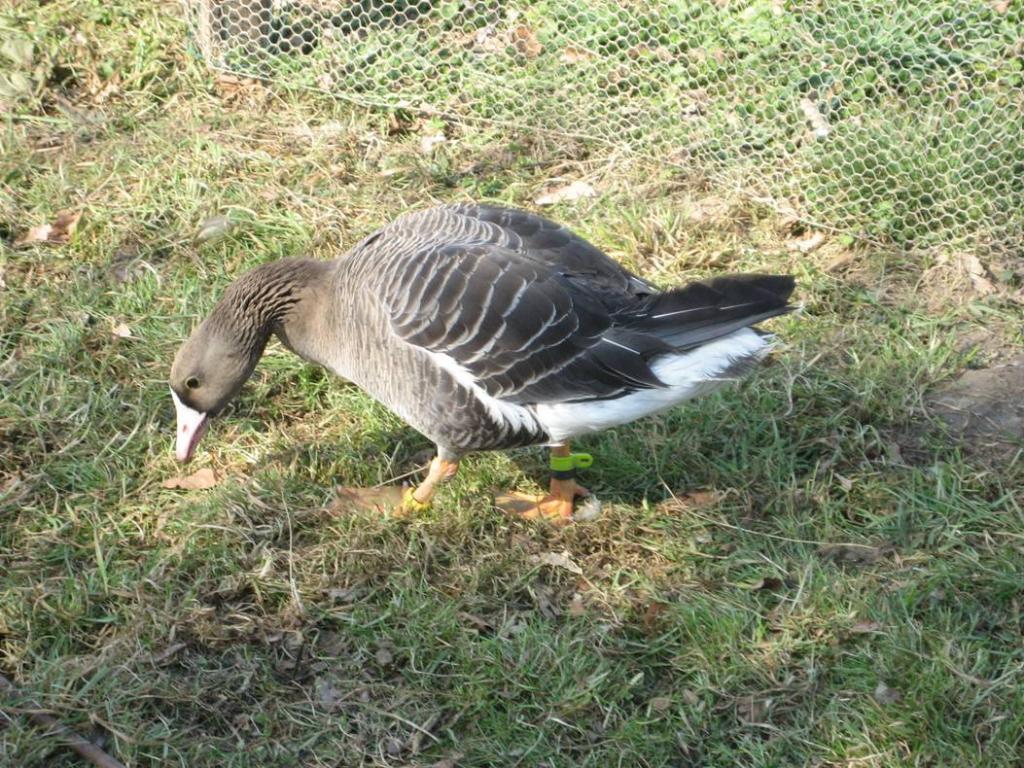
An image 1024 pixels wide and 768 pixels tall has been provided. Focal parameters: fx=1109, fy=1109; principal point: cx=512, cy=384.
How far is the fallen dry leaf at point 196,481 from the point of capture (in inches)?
196

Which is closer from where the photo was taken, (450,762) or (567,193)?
(450,762)

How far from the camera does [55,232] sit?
6.31 m

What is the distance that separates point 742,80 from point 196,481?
3.86 m

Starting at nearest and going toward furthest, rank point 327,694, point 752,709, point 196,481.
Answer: point 752,709, point 327,694, point 196,481

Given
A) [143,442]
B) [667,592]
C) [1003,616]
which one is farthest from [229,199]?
[1003,616]

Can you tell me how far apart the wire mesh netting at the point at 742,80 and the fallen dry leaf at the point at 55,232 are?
169 cm

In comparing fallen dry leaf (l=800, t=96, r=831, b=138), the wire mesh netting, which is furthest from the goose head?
fallen dry leaf (l=800, t=96, r=831, b=138)

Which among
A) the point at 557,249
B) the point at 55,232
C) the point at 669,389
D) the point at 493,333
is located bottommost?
the point at 55,232

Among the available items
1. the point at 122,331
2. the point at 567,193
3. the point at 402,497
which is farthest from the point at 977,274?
the point at 122,331

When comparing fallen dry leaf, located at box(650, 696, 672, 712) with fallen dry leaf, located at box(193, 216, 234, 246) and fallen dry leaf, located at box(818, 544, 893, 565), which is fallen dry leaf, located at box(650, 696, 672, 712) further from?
fallen dry leaf, located at box(193, 216, 234, 246)

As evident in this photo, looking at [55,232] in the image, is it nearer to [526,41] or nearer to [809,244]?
[526,41]

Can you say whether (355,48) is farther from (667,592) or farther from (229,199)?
(667,592)

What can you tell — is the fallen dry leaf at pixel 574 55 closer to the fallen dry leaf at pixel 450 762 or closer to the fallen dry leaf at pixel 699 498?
the fallen dry leaf at pixel 699 498

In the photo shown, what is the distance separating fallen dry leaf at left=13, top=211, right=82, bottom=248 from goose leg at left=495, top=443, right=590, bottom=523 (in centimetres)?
312
